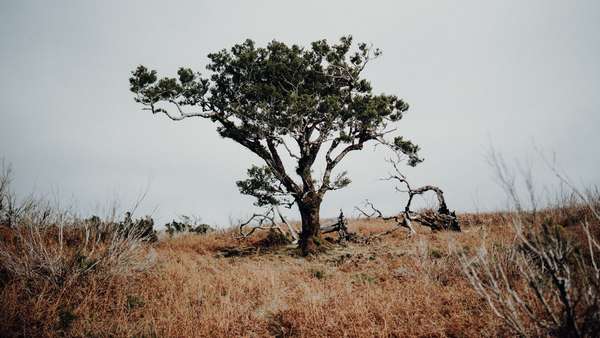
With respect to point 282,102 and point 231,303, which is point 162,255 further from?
point 282,102

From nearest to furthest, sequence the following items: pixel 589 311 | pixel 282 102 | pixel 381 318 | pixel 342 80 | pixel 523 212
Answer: pixel 589 311, pixel 523 212, pixel 381 318, pixel 282 102, pixel 342 80

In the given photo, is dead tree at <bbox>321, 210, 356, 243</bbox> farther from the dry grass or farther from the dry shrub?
the dry shrub

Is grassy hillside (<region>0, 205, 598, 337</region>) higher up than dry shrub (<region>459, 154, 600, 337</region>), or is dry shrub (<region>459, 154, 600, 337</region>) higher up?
dry shrub (<region>459, 154, 600, 337</region>)

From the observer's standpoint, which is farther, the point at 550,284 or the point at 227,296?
the point at 227,296

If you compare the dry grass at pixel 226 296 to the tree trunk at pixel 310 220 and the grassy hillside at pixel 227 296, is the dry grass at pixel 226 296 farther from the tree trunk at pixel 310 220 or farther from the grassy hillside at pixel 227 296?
the tree trunk at pixel 310 220

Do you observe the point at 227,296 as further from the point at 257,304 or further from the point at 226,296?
the point at 257,304

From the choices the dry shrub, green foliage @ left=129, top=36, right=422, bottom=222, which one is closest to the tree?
green foliage @ left=129, top=36, right=422, bottom=222

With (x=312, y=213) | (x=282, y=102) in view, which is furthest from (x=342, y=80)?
(x=312, y=213)

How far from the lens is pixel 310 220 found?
9.70 meters

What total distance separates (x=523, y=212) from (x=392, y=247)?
6.72 m

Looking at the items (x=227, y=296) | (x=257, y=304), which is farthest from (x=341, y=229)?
(x=227, y=296)

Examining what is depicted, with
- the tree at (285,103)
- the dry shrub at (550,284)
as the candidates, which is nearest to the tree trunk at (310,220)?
the tree at (285,103)

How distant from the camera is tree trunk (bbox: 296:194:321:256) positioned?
9.55 meters

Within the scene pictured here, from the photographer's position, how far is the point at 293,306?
4.92 metres
